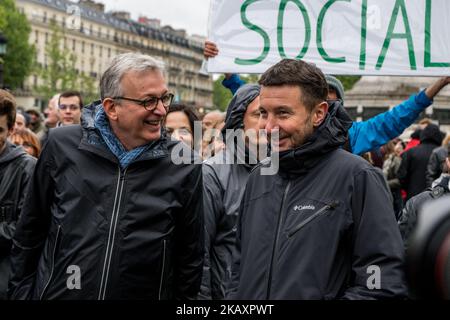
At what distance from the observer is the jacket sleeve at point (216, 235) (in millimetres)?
3805

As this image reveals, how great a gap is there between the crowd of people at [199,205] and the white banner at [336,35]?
1037 mm

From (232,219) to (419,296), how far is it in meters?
→ 2.98

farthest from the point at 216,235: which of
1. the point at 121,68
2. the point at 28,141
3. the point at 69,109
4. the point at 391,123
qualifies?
the point at 69,109

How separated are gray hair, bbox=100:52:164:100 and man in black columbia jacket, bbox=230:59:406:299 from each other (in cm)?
65

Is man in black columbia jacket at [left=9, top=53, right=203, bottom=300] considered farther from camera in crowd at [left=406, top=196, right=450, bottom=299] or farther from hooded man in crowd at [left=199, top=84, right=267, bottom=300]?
camera in crowd at [left=406, top=196, right=450, bottom=299]

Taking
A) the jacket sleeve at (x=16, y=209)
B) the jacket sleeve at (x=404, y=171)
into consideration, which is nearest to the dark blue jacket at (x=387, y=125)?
the jacket sleeve at (x=16, y=209)

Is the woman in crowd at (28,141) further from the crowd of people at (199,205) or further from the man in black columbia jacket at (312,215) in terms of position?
the man in black columbia jacket at (312,215)

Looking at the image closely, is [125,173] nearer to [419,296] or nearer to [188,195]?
[188,195]

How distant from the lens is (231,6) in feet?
16.8

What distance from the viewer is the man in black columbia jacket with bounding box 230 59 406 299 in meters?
2.57

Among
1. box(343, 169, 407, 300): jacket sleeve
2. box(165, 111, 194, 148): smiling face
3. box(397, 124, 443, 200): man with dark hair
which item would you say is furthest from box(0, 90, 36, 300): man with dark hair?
box(397, 124, 443, 200): man with dark hair

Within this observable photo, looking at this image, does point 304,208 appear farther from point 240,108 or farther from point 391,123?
point 391,123

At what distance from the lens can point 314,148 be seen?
2.74m

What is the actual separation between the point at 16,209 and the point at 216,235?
3.83 ft
